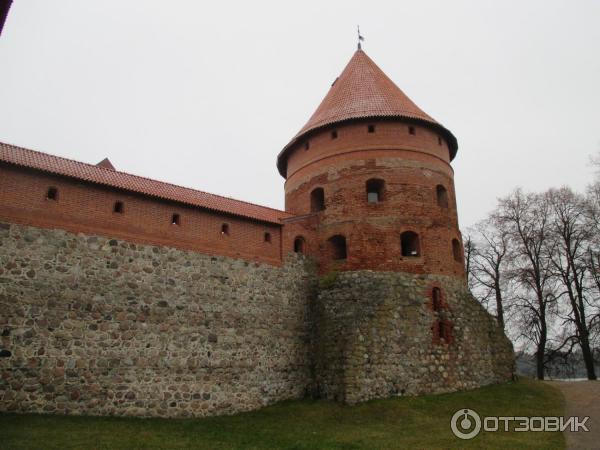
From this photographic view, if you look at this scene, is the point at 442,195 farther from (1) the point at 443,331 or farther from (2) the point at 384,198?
(1) the point at 443,331

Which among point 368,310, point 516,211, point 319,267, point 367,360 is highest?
point 516,211

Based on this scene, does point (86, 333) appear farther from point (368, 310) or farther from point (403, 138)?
point (403, 138)

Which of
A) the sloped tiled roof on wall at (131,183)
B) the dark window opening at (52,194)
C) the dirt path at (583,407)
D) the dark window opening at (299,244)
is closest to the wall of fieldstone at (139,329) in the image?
the dark window opening at (52,194)

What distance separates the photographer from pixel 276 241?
1470 centimetres

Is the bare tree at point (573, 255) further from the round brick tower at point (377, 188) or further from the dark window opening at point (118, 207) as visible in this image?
the dark window opening at point (118, 207)

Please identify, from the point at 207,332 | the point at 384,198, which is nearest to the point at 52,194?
the point at 207,332

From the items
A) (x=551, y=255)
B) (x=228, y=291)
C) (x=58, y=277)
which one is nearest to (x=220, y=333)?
(x=228, y=291)

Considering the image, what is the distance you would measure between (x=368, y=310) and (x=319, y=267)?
2227mm

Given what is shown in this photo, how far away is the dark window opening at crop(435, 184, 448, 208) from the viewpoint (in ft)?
52.6

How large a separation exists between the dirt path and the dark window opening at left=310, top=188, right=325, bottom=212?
866 centimetres

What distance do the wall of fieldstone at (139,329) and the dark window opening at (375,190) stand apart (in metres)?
3.68

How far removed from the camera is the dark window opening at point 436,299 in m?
14.4

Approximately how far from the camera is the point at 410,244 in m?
15.7

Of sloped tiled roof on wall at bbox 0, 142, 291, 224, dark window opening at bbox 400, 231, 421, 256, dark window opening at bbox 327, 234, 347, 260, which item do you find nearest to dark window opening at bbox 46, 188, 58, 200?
sloped tiled roof on wall at bbox 0, 142, 291, 224
